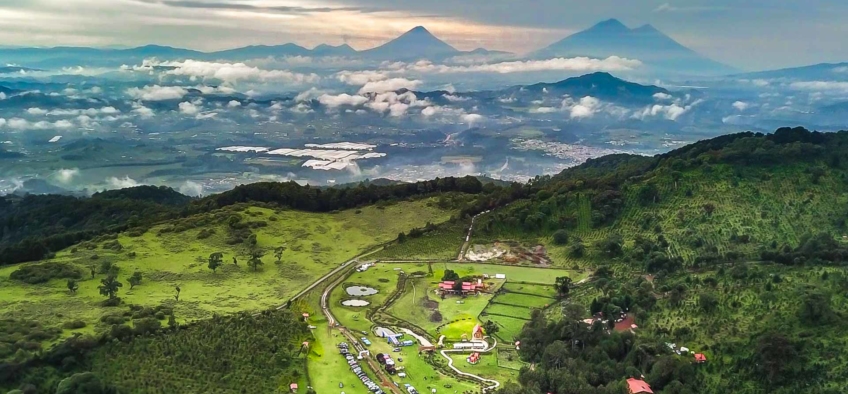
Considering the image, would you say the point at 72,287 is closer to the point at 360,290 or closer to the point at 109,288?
the point at 109,288

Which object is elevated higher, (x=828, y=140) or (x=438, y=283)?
(x=828, y=140)

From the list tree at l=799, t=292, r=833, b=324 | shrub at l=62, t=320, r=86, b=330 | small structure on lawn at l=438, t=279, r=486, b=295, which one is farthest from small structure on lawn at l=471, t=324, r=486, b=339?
shrub at l=62, t=320, r=86, b=330

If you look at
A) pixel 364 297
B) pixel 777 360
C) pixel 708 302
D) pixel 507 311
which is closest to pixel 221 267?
pixel 364 297

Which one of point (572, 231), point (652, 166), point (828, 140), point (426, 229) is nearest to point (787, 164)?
point (828, 140)

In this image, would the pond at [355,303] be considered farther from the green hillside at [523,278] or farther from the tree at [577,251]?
the tree at [577,251]

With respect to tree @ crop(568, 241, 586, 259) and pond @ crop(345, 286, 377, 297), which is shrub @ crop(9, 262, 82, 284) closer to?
pond @ crop(345, 286, 377, 297)

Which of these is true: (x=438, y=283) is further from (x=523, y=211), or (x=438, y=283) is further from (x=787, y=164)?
(x=787, y=164)
